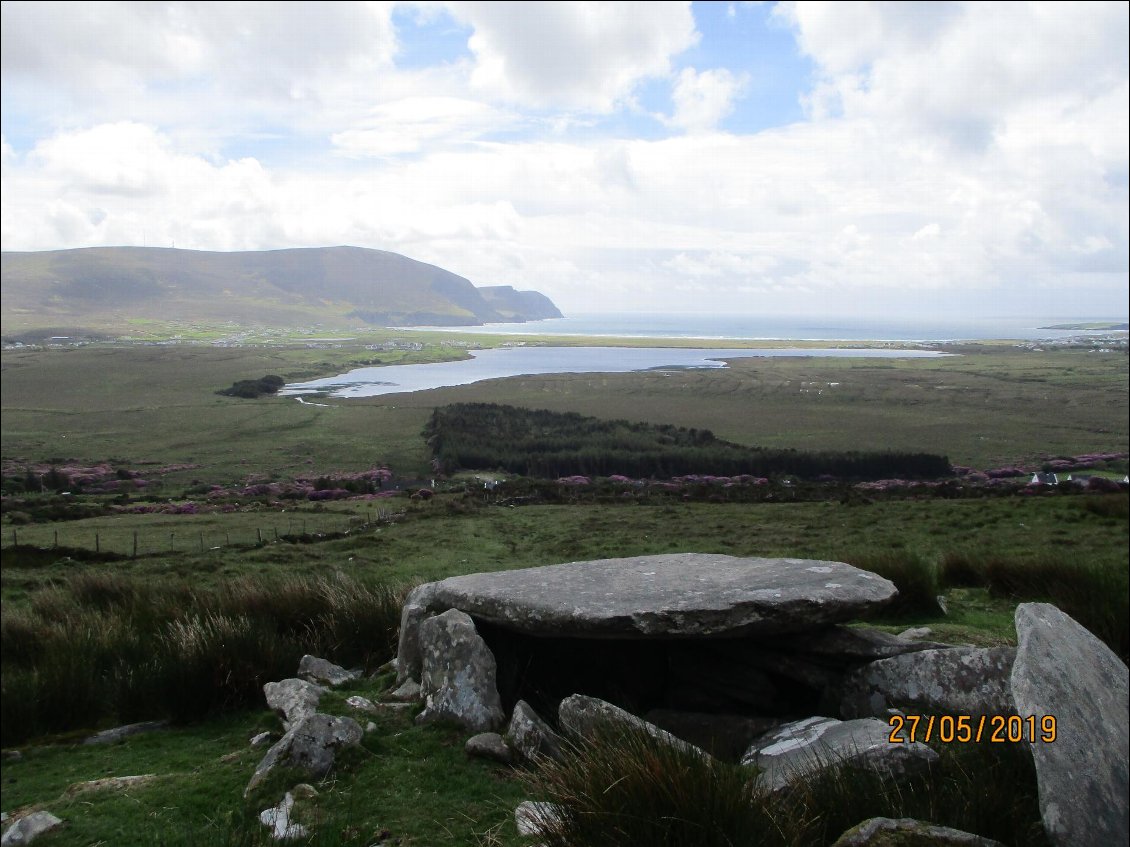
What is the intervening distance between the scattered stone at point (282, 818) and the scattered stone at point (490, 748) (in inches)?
52.0

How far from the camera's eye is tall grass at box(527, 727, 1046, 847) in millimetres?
3270

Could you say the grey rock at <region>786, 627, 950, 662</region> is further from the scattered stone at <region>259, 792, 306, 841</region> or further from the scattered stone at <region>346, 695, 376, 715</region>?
the scattered stone at <region>259, 792, 306, 841</region>

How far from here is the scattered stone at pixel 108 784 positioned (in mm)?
5586

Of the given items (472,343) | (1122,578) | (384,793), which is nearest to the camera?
(384,793)

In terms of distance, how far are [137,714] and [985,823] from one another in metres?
7.36

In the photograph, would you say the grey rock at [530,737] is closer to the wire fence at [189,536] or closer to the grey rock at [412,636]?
the grey rock at [412,636]

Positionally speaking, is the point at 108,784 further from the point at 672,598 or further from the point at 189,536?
the point at 189,536

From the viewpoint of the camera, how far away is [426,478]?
34.6 m

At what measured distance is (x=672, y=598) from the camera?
6.16 metres

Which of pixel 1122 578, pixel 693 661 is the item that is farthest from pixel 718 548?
pixel 693 661

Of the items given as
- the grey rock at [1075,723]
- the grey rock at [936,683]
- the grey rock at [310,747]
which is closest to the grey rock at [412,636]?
the grey rock at [310,747]

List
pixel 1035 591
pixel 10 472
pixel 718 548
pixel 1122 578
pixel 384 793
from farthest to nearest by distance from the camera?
pixel 10 472 → pixel 718 548 → pixel 1035 591 → pixel 1122 578 → pixel 384 793

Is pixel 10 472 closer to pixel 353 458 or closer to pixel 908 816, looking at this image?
pixel 353 458

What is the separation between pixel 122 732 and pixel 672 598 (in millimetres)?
5359
